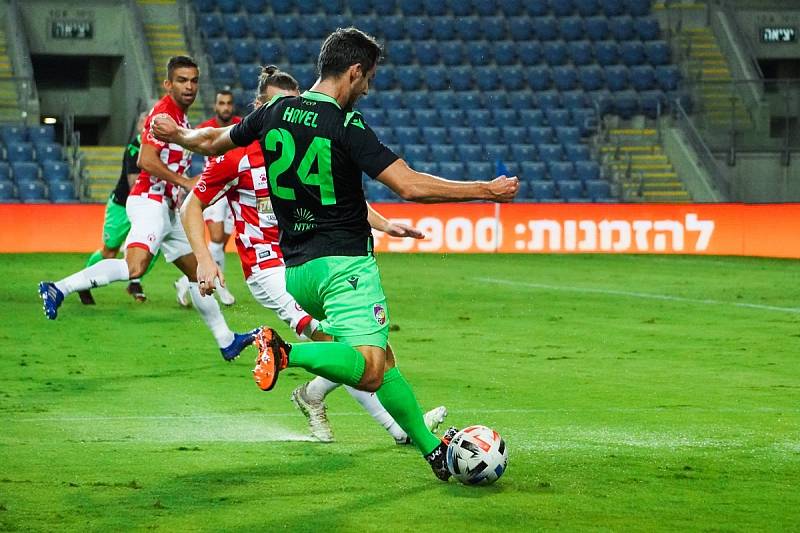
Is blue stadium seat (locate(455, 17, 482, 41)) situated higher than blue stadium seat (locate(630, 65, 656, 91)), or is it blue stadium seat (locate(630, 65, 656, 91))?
blue stadium seat (locate(455, 17, 482, 41))

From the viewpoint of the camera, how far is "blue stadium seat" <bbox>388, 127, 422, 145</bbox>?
1251 inches

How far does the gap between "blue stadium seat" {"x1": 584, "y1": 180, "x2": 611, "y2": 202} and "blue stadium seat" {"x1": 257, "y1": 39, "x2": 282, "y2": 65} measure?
7809 millimetres

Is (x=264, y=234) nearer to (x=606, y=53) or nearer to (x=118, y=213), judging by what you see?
(x=118, y=213)

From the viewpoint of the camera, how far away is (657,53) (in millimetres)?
35469

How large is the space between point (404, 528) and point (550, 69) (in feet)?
98.4

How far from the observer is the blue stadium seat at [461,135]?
32438 mm

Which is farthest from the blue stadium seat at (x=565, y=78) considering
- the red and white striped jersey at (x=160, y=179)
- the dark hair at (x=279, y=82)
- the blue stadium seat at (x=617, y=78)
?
the dark hair at (x=279, y=82)

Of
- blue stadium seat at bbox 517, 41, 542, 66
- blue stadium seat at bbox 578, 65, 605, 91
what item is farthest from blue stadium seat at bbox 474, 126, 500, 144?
blue stadium seat at bbox 578, 65, 605, 91

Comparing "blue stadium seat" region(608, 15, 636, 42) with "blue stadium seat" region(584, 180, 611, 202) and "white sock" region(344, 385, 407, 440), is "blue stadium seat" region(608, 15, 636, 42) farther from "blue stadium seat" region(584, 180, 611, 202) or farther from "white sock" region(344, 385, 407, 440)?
"white sock" region(344, 385, 407, 440)

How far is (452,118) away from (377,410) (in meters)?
26.3

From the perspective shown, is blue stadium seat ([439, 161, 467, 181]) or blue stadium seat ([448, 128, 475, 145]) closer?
blue stadium seat ([439, 161, 467, 181])

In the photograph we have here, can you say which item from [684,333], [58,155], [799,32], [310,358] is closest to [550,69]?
[799,32]

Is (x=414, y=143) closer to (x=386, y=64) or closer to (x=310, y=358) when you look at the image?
(x=386, y=64)

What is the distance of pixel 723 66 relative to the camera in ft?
116
